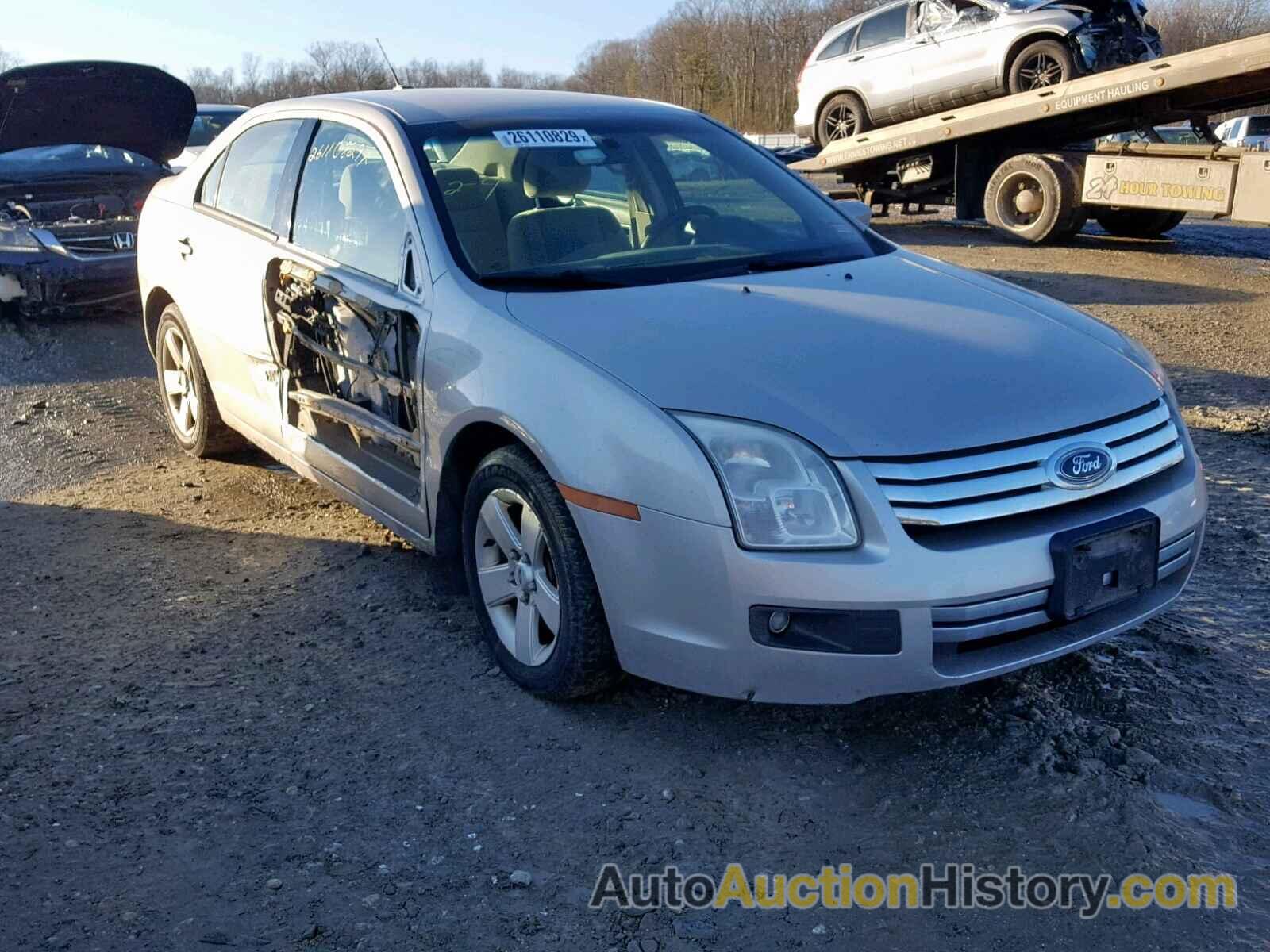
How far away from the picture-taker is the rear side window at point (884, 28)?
14891mm

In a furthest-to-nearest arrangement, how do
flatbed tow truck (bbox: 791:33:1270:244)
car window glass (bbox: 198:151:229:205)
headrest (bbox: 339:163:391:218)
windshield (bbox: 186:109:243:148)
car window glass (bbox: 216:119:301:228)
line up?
windshield (bbox: 186:109:243:148) → flatbed tow truck (bbox: 791:33:1270:244) → car window glass (bbox: 198:151:229:205) → car window glass (bbox: 216:119:301:228) → headrest (bbox: 339:163:391:218)

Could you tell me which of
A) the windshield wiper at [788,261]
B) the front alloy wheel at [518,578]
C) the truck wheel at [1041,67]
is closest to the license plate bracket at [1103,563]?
the front alloy wheel at [518,578]

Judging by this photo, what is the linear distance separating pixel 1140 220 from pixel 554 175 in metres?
11.3

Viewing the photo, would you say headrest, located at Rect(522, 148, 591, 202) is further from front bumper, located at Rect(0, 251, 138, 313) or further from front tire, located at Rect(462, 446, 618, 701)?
front bumper, located at Rect(0, 251, 138, 313)

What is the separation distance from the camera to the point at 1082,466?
2908mm

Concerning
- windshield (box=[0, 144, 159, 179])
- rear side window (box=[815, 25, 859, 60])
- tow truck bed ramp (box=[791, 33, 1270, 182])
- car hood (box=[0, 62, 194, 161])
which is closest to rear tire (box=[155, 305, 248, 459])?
car hood (box=[0, 62, 194, 161])

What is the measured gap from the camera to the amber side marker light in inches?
114

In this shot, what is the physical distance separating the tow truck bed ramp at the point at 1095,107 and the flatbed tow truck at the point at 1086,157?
0.04ft

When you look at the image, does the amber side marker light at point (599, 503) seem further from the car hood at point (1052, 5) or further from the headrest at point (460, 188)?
the car hood at point (1052, 5)

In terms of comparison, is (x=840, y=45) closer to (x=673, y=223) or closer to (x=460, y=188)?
(x=673, y=223)

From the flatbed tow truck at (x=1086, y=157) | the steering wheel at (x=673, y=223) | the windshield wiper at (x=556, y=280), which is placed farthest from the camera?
the flatbed tow truck at (x=1086, y=157)

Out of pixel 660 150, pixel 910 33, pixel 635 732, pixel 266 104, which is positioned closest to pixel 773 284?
pixel 660 150

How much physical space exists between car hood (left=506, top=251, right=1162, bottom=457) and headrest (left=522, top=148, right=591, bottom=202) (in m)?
0.60

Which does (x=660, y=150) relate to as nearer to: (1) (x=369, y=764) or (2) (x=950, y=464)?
(2) (x=950, y=464)
